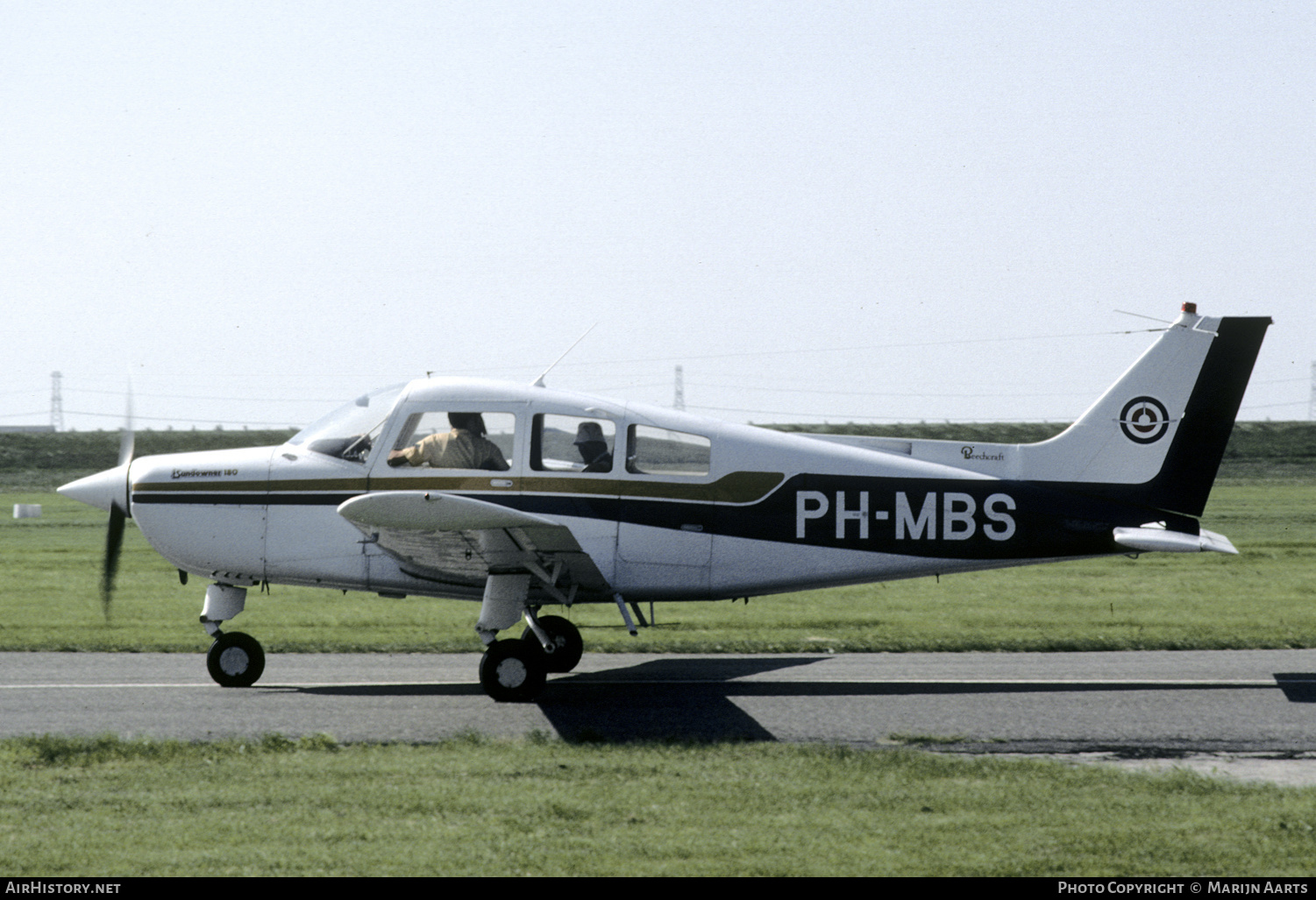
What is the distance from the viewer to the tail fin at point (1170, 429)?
11.4m

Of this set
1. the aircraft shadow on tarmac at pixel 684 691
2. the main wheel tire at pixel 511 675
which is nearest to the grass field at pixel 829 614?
the aircraft shadow on tarmac at pixel 684 691

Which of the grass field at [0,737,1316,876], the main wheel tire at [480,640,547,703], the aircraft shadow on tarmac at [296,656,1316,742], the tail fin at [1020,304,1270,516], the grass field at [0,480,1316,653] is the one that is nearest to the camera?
the grass field at [0,737,1316,876]

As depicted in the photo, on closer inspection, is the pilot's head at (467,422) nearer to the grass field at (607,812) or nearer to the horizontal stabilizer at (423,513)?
the horizontal stabilizer at (423,513)

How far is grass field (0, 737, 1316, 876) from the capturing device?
18.4 ft

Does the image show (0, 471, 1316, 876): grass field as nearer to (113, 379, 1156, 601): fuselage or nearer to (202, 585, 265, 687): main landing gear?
(202, 585, 265, 687): main landing gear

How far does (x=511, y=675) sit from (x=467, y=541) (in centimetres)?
122

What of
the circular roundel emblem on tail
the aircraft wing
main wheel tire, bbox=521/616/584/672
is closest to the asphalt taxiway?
main wheel tire, bbox=521/616/584/672

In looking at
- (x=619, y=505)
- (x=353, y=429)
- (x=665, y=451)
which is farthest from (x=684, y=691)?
(x=353, y=429)

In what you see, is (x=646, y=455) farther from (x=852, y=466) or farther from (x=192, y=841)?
(x=192, y=841)

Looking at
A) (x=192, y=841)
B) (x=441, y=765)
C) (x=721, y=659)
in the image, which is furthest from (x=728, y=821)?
(x=721, y=659)

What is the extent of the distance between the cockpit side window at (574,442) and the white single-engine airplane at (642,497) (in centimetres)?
2

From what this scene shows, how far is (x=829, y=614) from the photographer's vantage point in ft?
54.7

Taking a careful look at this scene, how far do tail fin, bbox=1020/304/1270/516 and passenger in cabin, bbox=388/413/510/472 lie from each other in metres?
4.93

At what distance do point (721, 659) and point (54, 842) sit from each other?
773 cm
